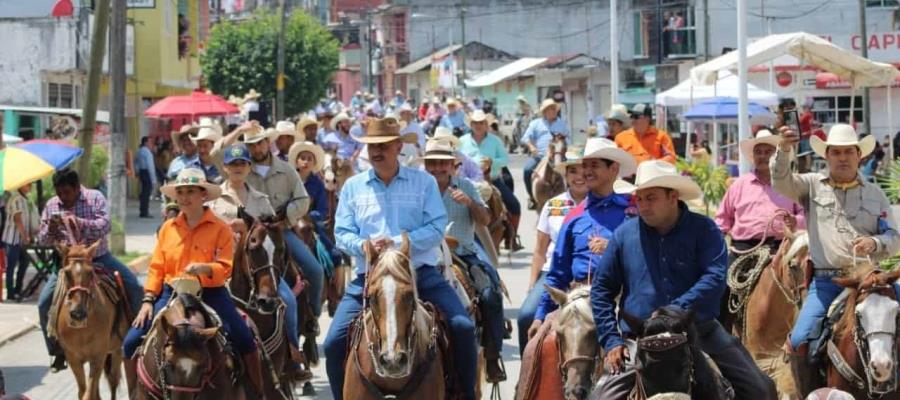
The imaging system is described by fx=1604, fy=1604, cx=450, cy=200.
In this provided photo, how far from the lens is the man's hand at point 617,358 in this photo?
7816mm

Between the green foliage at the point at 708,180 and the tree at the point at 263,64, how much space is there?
42.5m

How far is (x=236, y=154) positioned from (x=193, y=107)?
2192 cm

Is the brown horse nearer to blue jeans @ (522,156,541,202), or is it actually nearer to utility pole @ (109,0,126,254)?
utility pole @ (109,0,126,254)

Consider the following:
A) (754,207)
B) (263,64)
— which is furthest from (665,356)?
(263,64)

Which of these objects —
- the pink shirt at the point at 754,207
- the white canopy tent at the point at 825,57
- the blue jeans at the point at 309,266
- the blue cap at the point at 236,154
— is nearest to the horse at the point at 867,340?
the pink shirt at the point at 754,207

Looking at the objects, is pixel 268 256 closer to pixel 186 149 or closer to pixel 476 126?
pixel 186 149

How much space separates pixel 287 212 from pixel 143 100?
3532 centimetres

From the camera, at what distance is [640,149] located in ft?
64.4

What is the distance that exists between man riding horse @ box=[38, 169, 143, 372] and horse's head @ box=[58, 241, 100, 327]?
27cm

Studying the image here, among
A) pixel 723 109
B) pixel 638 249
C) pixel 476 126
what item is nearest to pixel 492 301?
pixel 638 249

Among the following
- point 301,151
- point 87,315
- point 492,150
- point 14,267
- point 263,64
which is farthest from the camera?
point 263,64

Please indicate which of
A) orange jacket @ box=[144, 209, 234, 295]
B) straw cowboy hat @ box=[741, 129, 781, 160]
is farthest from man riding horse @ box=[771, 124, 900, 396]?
orange jacket @ box=[144, 209, 234, 295]

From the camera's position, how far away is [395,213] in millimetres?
10125

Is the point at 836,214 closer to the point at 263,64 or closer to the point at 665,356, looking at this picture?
the point at 665,356
